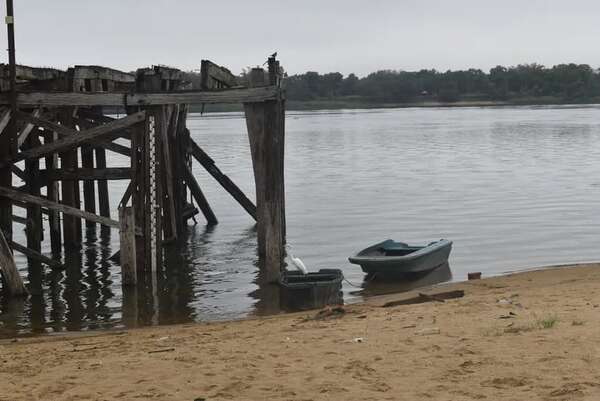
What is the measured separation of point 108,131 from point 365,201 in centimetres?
1411

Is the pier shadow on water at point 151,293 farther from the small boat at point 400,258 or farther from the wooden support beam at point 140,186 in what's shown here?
the wooden support beam at point 140,186

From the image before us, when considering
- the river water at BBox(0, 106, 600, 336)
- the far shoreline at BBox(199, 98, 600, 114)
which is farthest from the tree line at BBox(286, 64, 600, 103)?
the river water at BBox(0, 106, 600, 336)

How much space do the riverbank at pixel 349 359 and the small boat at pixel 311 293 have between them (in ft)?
6.46

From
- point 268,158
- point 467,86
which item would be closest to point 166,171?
point 268,158

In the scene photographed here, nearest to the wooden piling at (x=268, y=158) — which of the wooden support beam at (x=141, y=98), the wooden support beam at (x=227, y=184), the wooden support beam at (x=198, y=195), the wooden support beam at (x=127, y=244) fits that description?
the wooden support beam at (x=141, y=98)

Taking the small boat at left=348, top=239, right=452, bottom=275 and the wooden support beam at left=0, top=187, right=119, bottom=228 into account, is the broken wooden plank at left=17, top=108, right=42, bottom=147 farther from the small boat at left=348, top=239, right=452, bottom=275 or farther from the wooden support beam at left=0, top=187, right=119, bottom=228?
the small boat at left=348, top=239, right=452, bottom=275

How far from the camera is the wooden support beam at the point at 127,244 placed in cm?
1294

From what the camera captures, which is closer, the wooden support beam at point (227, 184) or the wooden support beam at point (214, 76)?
the wooden support beam at point (214, 76)

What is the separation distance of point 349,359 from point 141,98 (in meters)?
7.30

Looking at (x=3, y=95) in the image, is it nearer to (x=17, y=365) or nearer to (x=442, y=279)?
(x=17, y=365)

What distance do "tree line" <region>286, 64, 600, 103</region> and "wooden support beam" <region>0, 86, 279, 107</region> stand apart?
121 m

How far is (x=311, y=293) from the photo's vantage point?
12.1 metres

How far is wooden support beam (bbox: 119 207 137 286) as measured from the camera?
1294 cm

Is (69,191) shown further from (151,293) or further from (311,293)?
(311,293)
